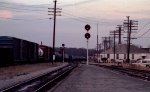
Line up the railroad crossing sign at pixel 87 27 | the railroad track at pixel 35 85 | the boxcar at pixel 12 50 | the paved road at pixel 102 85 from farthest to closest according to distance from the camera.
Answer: the railroad crossing sign at pixel 87 27 → the boxcar at pixel 12 50 → the paved road at pixel 102 85 → the railroad track at pixel 35 85

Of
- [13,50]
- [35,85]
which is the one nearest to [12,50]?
[13,50]

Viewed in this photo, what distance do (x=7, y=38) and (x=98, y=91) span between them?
93.2 feet

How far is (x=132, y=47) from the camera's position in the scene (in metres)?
143

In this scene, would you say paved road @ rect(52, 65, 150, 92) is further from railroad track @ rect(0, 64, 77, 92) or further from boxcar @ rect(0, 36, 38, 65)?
boxcar @ rect(0, 36, 38, 65)

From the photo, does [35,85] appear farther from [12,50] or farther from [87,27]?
[87,27]

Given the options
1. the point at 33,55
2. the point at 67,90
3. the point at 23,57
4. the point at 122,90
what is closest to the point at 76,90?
the point at 67,90

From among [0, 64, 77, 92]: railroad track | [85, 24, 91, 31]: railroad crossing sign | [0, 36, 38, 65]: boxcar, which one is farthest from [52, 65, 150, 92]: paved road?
[85, 24, 91, 31]: railroad crossing sign

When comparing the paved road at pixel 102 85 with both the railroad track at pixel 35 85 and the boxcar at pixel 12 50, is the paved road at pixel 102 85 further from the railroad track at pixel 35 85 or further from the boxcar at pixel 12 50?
the boxcar at pixel 12 50

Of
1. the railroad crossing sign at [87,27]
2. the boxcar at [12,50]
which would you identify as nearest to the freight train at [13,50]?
the boxcar at [12,50]

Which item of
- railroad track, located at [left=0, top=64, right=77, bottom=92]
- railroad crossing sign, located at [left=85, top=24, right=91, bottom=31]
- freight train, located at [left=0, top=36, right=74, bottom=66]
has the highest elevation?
railroad crossing sign, located at [left=85, top=24, right=91, bottom=31]

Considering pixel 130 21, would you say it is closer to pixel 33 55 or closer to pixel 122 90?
pixel 33 55

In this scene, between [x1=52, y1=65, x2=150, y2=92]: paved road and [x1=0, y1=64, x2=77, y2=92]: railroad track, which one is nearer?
[x1=0, y1=64, x2=77, y2=92]: railroad track

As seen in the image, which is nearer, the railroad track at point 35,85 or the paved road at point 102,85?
the railroad track at point 35,85

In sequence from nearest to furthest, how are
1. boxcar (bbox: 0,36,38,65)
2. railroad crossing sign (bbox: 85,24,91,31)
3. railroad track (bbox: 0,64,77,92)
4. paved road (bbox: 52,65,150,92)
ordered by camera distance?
railroad track (bbox: 0,64,77,92) → paved road (bbox: 52,65,150,92) → boxcar (bbox: 0,36,38,65) → railroad crossing sign (bbox: 85,24,91,31)
